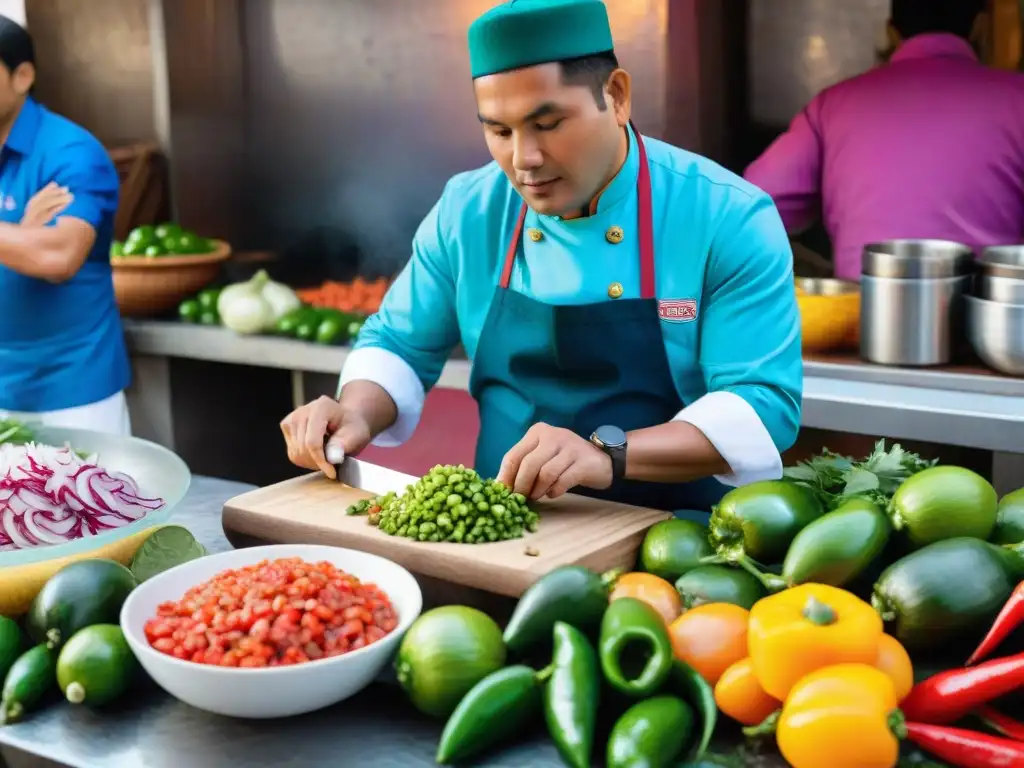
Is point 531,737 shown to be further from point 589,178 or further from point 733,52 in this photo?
point 733,52

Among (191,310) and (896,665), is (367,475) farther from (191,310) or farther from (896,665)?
(191,310)

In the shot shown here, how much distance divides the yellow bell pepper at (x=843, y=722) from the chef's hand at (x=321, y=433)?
1.02 m

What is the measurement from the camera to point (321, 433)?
6.61 ft

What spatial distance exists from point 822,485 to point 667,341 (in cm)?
49

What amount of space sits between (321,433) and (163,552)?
0.44 metres

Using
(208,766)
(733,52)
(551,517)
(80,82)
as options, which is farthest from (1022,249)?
(80,82)

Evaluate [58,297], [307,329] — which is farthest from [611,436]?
[307,329]

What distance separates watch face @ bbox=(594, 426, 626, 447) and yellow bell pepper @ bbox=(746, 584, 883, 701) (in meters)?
0.65

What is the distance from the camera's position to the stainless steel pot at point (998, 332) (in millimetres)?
2955

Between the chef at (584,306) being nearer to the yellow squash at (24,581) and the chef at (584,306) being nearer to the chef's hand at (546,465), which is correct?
the chef's hand at (546,465)

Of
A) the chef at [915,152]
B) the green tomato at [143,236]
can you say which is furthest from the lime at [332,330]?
the chef at [915,152]

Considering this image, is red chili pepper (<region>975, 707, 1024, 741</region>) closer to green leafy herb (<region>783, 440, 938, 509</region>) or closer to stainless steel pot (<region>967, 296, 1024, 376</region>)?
green leafy herb (<region>783, 440, 938, 509</region>)

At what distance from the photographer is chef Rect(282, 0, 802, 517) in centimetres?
179

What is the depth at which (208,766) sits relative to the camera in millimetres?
1261
